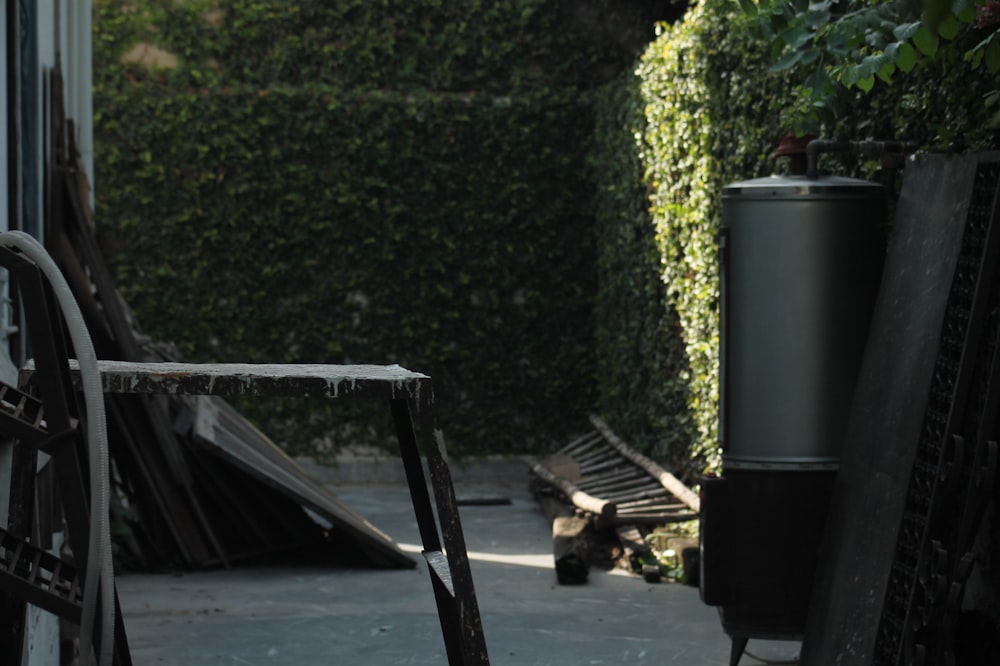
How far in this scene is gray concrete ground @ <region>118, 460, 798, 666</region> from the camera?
5883mm

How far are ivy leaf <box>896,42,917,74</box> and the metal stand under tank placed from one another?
36.9 inches

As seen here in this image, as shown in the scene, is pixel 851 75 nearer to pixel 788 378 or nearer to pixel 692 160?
pixel 788 378

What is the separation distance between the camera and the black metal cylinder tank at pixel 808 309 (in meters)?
4.98

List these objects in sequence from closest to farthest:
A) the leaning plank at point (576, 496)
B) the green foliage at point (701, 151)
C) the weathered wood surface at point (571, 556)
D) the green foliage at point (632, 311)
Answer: the green foliage at point (701, 151) < the weathered wood surface at point (571, 556) < the leaning plank at point (576, 496) < the green foliage at point (632, 311)

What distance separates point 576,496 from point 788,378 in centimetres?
361

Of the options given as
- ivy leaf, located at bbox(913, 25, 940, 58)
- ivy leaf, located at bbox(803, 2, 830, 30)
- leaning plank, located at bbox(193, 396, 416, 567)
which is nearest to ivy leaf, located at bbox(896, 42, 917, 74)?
ivy leaf, located at bbox(913, 25, 940, 58)

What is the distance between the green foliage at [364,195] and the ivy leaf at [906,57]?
7651mm

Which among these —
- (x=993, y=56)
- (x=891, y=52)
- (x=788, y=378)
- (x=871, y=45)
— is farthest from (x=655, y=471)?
(x=993, y=56)

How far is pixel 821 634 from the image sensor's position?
4.63m

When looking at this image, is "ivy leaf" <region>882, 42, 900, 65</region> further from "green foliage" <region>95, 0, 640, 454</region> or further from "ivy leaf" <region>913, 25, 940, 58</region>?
"green foliage" <region>95, 0, 640, 454</region>

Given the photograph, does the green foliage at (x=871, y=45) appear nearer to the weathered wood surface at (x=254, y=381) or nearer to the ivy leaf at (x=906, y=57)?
the ivy leaf at (x=906, y=57)

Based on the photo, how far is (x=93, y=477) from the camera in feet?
7.45

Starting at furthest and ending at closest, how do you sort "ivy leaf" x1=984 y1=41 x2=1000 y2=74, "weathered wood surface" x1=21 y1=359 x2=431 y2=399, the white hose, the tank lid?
the tank lid → "ivy leaf" x1=984 y1=41 x2=1000 y2=74 → "weathered wood surface" x1=21 y1=359 x2=431 y2=399 → the white hose

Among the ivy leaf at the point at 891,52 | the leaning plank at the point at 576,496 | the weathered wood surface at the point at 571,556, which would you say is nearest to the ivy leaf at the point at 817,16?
the ivy leaf at the point at 891,52
